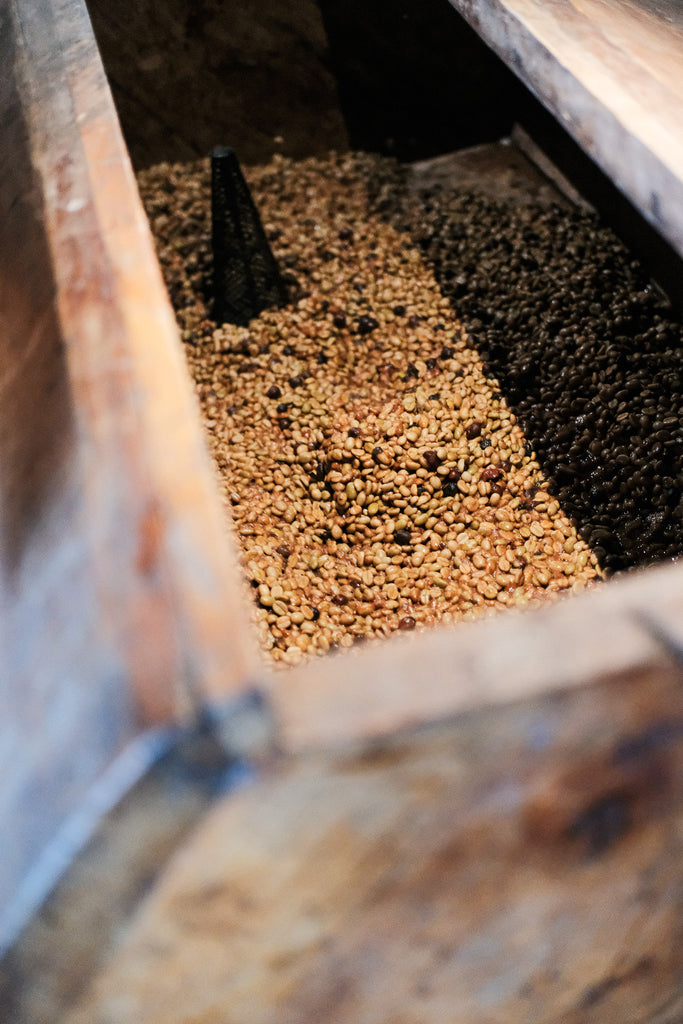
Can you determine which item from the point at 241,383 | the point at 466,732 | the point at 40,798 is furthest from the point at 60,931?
the point at 241,383

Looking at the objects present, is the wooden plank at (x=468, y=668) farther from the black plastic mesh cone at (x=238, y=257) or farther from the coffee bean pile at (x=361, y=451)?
the black plastic mesh cone at (x=238, y=257)

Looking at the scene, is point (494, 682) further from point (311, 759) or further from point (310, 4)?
point (310, 4)

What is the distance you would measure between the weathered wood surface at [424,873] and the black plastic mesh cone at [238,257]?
2.39 m

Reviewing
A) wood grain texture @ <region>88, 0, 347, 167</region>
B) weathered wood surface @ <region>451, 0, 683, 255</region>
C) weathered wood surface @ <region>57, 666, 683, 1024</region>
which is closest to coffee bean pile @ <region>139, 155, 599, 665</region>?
wood grain texture @ <region>88, 0, 347, 167</region>

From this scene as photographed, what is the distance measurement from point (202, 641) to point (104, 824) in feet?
0.62

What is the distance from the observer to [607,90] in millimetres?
1458

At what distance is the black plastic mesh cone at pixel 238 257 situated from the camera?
2779mm

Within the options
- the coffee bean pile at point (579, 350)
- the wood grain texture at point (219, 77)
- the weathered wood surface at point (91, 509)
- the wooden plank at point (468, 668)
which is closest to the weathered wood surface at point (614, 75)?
the wooden plank at point (468, 668)

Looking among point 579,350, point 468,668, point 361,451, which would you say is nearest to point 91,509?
point 468,668

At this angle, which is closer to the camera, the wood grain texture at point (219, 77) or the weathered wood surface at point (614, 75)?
the weathered wood surface at point (614, 75)

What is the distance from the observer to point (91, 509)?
0.93 meters

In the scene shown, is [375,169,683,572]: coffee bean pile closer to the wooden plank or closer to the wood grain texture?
the wood grain texture

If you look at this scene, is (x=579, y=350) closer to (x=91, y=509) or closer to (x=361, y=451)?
(x=361, y=451)

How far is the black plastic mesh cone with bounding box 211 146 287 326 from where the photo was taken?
2.78 m
